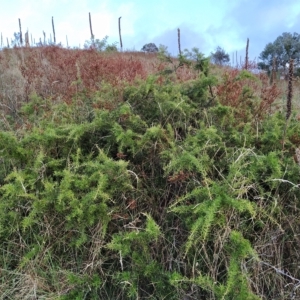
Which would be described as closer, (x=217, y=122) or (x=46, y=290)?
(x=46, y=290)

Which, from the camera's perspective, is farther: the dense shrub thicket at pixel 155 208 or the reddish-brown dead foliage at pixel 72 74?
the reddish-brown dead foliage at pixel 72 74

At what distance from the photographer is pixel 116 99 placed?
9.85 ft

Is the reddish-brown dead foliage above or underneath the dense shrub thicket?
above

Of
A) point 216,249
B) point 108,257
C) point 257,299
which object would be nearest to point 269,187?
point 216,249

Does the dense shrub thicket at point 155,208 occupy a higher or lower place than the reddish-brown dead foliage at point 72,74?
lower

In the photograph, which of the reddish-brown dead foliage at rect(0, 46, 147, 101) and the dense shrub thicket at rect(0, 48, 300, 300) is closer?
the dense shrub thicket at rect(0, 48, 300, 300)

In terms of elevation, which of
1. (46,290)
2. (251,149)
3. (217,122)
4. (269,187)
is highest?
(217,122)

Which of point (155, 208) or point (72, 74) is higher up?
point (72, 74)

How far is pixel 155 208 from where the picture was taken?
2.32 meters

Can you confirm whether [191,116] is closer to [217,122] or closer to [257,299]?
[217,122]

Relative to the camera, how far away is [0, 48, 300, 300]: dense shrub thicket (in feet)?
6.53

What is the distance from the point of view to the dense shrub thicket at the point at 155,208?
1991 millimetres

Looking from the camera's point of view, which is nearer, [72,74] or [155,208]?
[155,208]

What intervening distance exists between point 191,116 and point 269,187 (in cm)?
86
